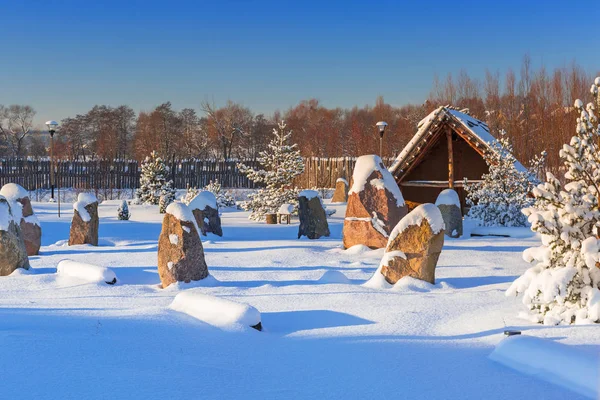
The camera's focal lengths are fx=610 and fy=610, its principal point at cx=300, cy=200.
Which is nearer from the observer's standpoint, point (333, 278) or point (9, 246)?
point (333, 278)

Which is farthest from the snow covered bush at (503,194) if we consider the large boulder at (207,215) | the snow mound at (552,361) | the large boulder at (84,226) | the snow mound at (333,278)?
the snow mound at (552,361)

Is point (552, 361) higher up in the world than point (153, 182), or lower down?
lower down

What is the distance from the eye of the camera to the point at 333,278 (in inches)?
357

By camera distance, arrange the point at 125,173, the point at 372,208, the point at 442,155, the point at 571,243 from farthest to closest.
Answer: the point at 125,173
the point at 442,155
the point at 372,208
the point at 571,243

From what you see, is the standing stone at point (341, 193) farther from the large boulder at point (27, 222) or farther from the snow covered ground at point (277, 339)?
the snow covered ground at point (277, 339)

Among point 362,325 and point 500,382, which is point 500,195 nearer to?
point 362,325

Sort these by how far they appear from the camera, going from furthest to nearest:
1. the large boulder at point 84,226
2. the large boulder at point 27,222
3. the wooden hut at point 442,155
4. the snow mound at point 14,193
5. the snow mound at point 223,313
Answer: the wooden hut at point 442,155, the large boulder at point 84,226, the snow mound at point 14,193, the large boulder at point 27,222, the snow mound at point 223,313

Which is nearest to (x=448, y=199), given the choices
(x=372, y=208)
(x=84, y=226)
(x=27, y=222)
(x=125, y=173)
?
(x=372, y=208)

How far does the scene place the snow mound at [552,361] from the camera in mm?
4293

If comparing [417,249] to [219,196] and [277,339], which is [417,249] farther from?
[219,196]

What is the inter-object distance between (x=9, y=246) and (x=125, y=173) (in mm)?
24865

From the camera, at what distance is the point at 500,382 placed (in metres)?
4.38

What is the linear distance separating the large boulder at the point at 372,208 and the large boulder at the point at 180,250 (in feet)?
14.1

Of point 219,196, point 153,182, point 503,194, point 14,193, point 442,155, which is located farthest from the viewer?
point 153,182
